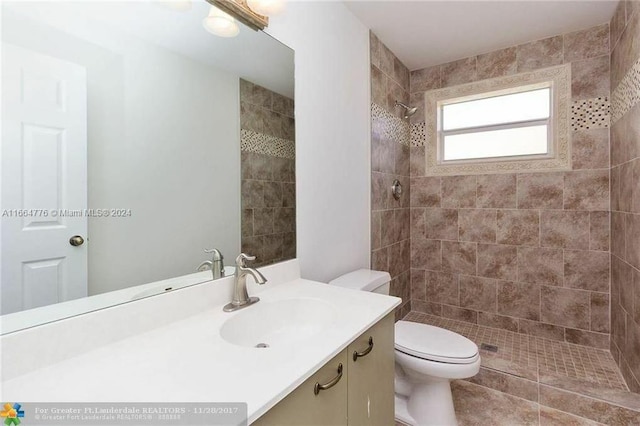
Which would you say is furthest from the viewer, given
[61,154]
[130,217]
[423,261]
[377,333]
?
[423,261]

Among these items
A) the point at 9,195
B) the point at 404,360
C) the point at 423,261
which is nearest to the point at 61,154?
the point at 9,195

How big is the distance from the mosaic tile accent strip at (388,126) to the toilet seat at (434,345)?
1423mm

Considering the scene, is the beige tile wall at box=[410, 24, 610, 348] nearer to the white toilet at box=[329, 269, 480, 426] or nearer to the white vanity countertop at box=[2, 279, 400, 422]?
A: the white toilet at box=[329, 269, 480, 426]

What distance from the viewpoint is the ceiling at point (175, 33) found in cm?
79

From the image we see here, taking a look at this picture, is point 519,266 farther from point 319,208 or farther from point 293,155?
point 293,155

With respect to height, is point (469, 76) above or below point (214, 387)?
above

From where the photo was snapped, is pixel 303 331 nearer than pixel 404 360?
Yes

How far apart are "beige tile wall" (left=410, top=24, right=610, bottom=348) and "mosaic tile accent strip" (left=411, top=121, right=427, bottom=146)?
4 centimetres

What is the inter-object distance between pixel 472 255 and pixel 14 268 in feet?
9.54

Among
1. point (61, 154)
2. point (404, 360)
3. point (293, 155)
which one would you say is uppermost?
point (293, 155)

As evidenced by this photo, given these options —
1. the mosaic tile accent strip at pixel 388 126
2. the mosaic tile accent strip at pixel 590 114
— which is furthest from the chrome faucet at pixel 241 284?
the mosaic tile accent strip at pixel 590 114

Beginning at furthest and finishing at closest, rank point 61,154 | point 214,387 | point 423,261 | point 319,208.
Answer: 1. point 423,261
2. point 319,208
3. point 61,154
4. point 214,387

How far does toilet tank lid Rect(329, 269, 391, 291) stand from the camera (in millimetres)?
1692

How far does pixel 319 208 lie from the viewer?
1.71 meters
